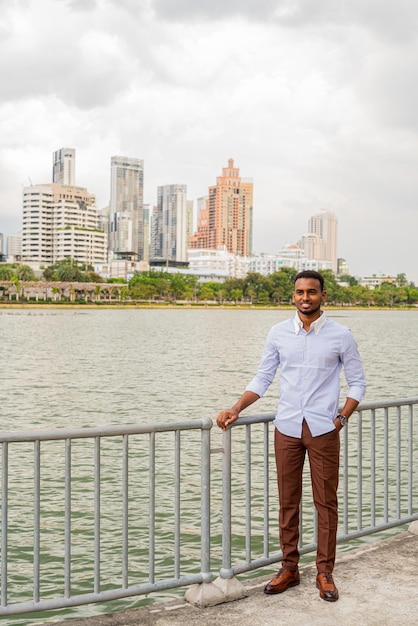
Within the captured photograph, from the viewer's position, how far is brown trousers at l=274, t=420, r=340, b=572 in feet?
17.0

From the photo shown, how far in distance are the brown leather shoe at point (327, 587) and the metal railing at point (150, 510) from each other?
0.58 metres

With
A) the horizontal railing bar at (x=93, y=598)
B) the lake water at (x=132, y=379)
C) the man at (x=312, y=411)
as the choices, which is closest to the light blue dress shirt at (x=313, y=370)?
the man at (x=312, y=411)

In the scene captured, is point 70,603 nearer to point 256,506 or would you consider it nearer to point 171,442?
point 256,506

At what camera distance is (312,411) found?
5.17 metres

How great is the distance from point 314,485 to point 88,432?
1.71 m

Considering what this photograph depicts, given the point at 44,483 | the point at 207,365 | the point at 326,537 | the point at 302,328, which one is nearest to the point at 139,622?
the point at 326,537

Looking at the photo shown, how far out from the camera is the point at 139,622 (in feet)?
15.9

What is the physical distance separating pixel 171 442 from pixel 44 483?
4.92 meters

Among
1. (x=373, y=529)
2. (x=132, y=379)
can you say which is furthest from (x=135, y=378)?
(x=373, y=529)

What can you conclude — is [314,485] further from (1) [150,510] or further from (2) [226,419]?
(1) [150,510]

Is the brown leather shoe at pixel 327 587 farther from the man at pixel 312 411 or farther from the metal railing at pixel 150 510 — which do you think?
the metal railing at pixel 150 510

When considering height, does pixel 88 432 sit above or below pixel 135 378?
above

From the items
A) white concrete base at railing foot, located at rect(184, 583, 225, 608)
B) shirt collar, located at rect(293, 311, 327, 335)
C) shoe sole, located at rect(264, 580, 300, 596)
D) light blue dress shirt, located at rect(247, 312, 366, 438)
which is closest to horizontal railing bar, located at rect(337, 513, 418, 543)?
shoe sole, located at rect(264, 580, 300, 596)

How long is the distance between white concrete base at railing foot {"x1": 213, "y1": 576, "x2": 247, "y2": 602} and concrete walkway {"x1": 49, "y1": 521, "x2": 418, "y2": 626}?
4 cm
